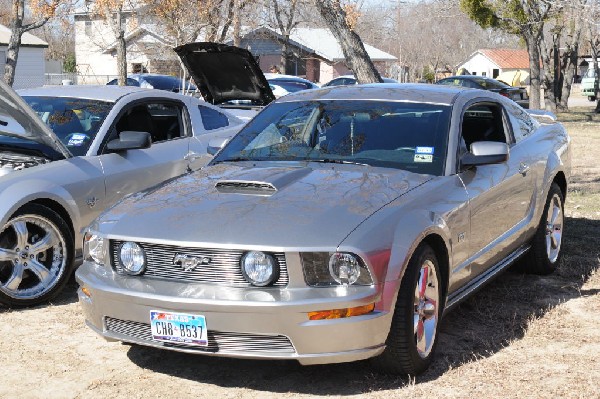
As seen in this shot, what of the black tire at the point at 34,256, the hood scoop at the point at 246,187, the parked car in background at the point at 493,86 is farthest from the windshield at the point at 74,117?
the parked car in background at the point at 493,86

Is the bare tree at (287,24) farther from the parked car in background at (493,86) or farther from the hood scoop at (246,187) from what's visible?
the hood scoop at (246,187)

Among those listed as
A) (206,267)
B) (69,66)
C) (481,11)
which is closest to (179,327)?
(206,267)

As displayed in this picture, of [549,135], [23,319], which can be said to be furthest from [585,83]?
[23,319]

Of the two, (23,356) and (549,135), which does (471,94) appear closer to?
(549,135)

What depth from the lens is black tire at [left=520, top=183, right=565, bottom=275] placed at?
6922 millimetres

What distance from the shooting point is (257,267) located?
423 centimetres

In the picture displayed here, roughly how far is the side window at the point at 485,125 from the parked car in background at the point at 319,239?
0.39 metres

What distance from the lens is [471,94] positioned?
6102mm

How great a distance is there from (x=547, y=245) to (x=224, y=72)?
4.61m

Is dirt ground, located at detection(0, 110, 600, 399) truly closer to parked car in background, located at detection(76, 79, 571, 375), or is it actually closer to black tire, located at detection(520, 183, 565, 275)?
parked car in background, located at detection(76, 79, 571, 375)

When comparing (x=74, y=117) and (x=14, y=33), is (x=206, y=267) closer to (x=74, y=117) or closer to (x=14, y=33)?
(x=74, y=117)

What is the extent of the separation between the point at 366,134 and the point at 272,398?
1917 mm

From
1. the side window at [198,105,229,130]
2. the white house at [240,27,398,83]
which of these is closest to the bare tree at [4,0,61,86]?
the side window at [198,105,229,130]

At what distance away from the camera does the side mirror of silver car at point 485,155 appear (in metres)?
5.38
